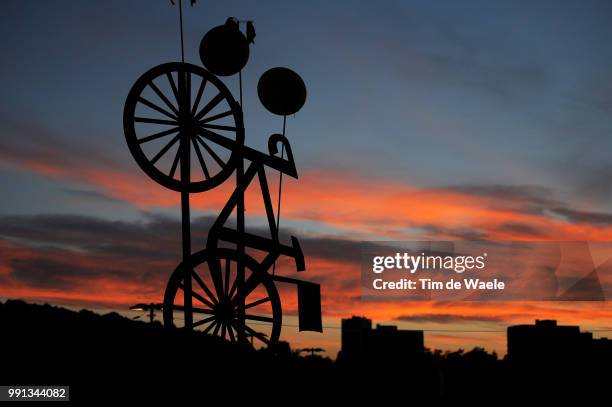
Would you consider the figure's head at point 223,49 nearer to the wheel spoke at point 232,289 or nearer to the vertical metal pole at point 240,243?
the vertical metal pole at point 240,243

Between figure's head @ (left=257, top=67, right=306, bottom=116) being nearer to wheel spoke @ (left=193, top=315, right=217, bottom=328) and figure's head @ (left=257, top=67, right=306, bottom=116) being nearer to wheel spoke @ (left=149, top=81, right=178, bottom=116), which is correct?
wheel spoke @ (left=149, top=81, right=178, bottom=116)

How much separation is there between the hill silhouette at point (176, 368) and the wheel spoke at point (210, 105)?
524 cm

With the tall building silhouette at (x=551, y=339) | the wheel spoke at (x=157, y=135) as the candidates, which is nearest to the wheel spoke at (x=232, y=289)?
the wheel spoke at (x=157, y=135)

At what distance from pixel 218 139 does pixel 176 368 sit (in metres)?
6.72

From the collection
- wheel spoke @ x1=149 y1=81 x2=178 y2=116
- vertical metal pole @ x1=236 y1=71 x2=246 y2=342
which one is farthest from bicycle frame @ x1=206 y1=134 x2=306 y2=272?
wheel spoke @ x1=149 y1=81 x2=178 y2=116

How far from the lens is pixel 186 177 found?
19.6 metres

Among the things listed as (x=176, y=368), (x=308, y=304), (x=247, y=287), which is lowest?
(x=176, y=368)

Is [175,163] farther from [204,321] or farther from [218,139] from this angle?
[204,321]

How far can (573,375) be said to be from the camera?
98.0 ft

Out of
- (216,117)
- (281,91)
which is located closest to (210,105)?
(216,117)

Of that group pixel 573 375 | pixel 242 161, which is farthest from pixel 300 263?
pixel 573 375

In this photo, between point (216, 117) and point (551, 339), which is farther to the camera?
point (551, 339)

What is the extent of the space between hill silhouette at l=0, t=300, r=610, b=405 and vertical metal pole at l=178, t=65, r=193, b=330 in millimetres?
1326

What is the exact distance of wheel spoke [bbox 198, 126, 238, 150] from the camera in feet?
66.3
